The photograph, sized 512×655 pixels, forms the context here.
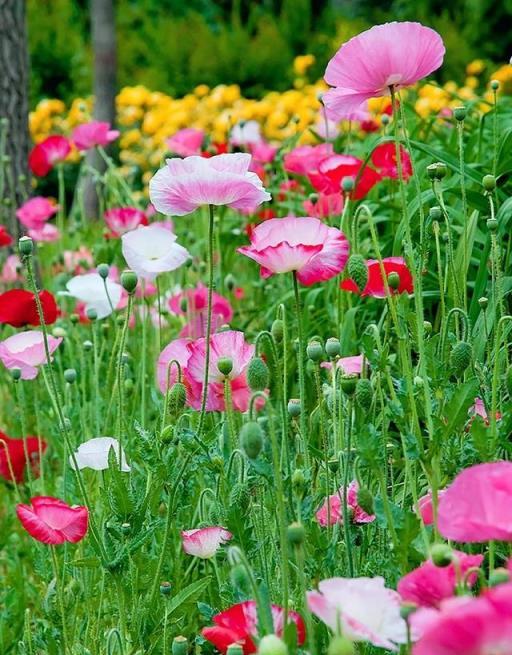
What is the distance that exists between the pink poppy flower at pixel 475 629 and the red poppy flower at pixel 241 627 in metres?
0.41

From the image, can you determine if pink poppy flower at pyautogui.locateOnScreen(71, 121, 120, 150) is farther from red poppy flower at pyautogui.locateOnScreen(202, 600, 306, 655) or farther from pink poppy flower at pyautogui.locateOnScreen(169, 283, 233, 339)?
red poppy flower at pyautogui.locateOnScreen(202, 600, 306, 655)

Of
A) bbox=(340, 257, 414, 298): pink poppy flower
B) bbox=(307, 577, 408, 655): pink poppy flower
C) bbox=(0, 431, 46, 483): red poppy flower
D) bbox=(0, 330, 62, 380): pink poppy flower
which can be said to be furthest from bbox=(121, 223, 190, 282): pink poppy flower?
bbox=(307, 577, 408, 655): pink poppy flower

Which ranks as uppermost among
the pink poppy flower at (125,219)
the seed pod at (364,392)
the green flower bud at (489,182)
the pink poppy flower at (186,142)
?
the green flower bud at (489,182)

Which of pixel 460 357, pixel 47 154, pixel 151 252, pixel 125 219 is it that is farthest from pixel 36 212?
pixel 460 357

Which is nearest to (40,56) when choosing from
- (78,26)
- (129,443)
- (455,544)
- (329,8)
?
(78,26)

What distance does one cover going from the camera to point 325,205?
2.91 m

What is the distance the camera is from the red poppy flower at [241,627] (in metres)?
1.28

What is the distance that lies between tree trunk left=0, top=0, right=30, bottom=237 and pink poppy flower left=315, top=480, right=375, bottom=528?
2.89 metres

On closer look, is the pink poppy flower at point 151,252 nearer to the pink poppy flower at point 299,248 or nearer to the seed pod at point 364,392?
the pink poppy flower at point 299,248

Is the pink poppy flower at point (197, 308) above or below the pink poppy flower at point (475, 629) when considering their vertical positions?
below

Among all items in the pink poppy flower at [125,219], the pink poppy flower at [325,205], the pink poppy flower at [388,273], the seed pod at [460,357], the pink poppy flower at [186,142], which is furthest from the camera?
the pink poppy flower at [186,142]

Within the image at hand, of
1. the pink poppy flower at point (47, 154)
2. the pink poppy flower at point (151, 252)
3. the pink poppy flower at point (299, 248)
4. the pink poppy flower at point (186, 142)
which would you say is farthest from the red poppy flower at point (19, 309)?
the pink poppy flower at point (47, 154)

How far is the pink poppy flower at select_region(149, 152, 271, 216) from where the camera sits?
1586 millimetres

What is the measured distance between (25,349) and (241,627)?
0.90 metres
